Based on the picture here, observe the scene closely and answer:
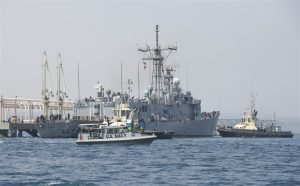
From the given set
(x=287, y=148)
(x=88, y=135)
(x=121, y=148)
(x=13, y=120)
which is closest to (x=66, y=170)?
(x=121, y=148)

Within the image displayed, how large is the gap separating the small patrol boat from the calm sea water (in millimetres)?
1462

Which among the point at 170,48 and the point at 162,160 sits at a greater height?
the point at 170,48

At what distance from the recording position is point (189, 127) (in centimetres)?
15100

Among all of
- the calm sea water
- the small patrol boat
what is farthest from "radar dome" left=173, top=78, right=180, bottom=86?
the calm sea water

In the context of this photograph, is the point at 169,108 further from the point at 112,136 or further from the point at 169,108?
the point at 112,136

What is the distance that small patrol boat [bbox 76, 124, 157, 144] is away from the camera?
107562 mm

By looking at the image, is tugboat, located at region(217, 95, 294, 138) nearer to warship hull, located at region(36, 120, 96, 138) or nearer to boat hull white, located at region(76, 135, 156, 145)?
warship hull, located at region(36, 120, 96, 138)

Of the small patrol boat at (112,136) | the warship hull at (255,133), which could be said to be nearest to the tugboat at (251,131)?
the warship hull at (255,133)

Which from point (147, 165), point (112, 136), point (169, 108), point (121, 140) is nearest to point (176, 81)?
point (169, 108)

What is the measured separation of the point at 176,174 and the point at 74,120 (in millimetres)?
73643

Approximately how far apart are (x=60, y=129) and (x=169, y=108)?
25437mm

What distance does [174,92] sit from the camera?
158 metres

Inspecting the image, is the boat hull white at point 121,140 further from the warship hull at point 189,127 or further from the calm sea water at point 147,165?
the warship hull at point 189,127

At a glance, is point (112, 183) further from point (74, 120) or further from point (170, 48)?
point (170, 48)
